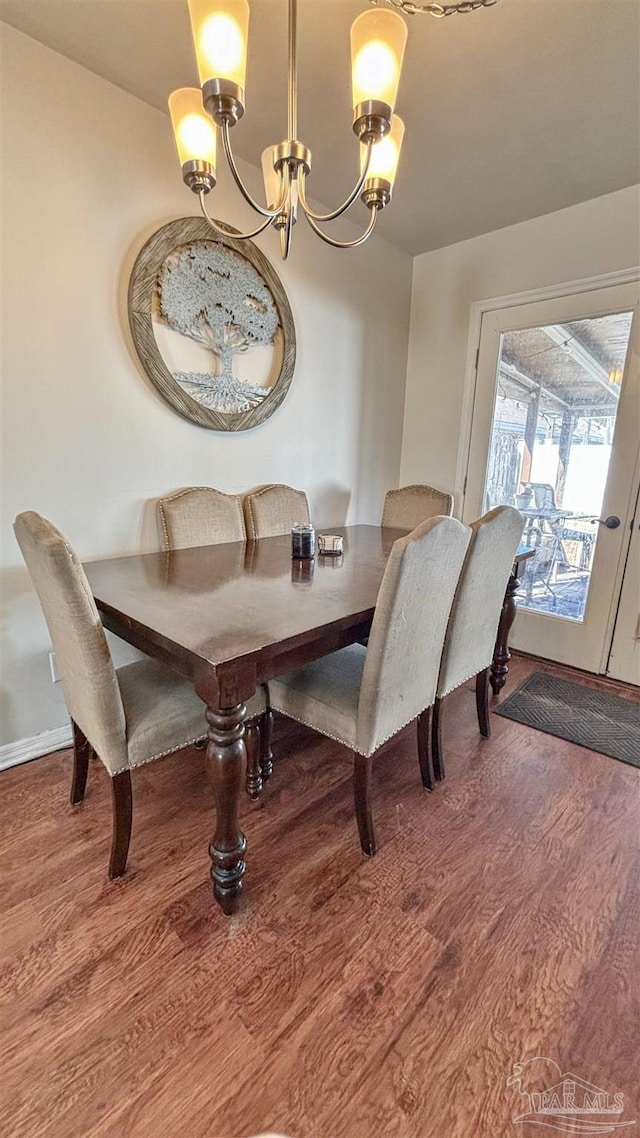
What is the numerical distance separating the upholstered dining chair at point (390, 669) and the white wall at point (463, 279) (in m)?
1.97

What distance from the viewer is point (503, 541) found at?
161 centimetres

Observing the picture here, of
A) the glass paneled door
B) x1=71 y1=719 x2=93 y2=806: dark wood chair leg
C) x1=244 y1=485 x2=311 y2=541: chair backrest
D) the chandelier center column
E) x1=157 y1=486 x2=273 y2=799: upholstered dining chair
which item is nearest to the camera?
the chandelier center column

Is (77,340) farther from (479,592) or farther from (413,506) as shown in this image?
(413,506)

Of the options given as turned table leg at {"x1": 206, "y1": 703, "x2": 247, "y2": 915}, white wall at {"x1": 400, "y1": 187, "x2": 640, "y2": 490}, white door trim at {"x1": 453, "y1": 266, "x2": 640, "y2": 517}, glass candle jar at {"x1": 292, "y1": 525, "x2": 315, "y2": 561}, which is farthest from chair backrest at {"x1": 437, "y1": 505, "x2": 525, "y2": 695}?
white wall at {"x1": 400, "y1": 187, "x2": 640, "y2": 490}

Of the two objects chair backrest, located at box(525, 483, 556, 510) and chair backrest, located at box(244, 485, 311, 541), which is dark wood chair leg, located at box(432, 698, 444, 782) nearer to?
chair backrest, located at box(244, 485, 311, 541)

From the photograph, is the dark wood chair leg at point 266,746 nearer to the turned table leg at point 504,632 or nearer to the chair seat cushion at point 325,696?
the chair seat cushion at point 325,696

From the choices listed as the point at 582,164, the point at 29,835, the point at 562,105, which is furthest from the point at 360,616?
the point at 582,164

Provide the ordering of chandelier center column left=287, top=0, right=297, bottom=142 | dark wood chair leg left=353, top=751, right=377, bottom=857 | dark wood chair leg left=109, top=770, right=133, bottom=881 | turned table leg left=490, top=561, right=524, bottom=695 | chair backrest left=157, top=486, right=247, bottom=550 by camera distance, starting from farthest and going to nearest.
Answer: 1. turned table leg left=490, top=561, right=524, bottom=695
2. chair backrest left=157, top=486, right=247, bottom=550
3. dark wood chair leg left=353, top=751, right=377, bottom=857
4. dark wood chair leg left=109, top=770, right=133, bottom=881
5. chandelier center column left=287, top=0, right=297, bottom=142

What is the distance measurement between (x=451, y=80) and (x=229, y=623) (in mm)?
2040

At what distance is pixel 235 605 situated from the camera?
4.22ft

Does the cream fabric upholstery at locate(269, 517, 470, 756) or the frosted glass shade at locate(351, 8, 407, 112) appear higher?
the frosted glass shade at locate(351, 8, 407, 112)

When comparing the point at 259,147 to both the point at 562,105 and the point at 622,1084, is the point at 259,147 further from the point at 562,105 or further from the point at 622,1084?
the point at 622,1084

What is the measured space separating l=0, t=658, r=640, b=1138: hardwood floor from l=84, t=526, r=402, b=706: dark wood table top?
66cm

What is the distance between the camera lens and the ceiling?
1425 mm
